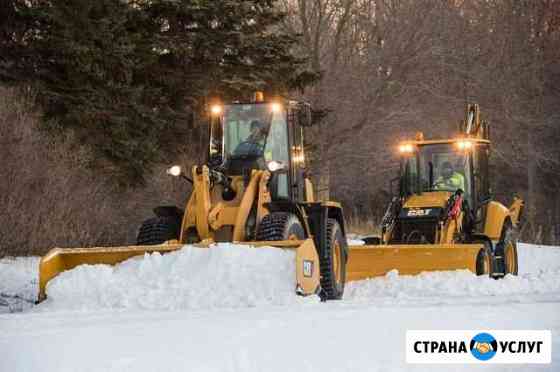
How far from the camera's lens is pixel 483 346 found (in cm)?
698

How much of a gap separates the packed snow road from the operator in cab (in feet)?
9.83

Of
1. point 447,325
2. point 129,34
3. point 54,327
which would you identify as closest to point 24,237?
point 129,34

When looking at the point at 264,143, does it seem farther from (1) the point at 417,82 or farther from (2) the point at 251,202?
(1) the point at 417,82

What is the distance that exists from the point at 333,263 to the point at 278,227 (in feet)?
3.93

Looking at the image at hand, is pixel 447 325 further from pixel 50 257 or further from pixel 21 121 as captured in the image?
pixel 21 121

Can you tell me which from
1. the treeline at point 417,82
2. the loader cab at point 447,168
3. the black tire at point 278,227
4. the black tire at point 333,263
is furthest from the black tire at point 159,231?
the treeline at point 417,82

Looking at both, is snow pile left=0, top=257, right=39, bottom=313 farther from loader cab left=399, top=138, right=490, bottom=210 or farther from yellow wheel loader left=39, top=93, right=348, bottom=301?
loader cab left=399, top=138, right=490, bottom=210

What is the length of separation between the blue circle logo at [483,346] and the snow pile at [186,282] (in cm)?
266

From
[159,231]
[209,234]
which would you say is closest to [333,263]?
[209,234]

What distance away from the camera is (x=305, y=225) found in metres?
11.4

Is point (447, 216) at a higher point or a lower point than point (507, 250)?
higher

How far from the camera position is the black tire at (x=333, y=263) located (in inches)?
430

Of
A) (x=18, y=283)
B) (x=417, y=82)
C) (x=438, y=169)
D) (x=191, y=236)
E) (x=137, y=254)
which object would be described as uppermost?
(x=417, y=82)

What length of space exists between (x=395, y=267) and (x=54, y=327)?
21.8ft
